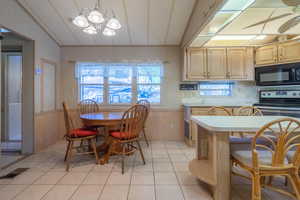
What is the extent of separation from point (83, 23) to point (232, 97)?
3591 mm

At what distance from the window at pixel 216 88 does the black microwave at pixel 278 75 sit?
24.7 inches

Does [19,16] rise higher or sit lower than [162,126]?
higher

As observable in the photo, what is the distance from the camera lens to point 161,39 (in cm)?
409

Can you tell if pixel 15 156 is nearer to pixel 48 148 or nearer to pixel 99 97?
pixel 48 148

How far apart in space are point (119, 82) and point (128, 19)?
4.98 feet

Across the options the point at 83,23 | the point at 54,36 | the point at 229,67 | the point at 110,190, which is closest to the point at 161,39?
the point at 229,67

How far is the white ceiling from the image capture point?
3062 mm

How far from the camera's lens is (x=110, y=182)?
7.42 feet

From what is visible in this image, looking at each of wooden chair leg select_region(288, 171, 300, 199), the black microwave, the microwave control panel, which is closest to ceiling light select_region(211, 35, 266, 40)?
the black microwave

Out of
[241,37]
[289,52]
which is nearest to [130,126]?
[241,37]

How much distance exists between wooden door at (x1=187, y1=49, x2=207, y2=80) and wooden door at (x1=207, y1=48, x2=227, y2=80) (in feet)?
0.36

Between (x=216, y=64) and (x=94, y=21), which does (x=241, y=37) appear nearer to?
(x=216, y=64)

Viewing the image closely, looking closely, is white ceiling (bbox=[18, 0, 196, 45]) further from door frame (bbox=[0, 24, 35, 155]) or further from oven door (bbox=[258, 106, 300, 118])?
oven door (bbox=[258, 106, 300, 118])

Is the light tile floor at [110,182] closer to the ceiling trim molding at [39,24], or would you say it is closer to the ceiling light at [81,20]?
the ceiling light at [81,20]
